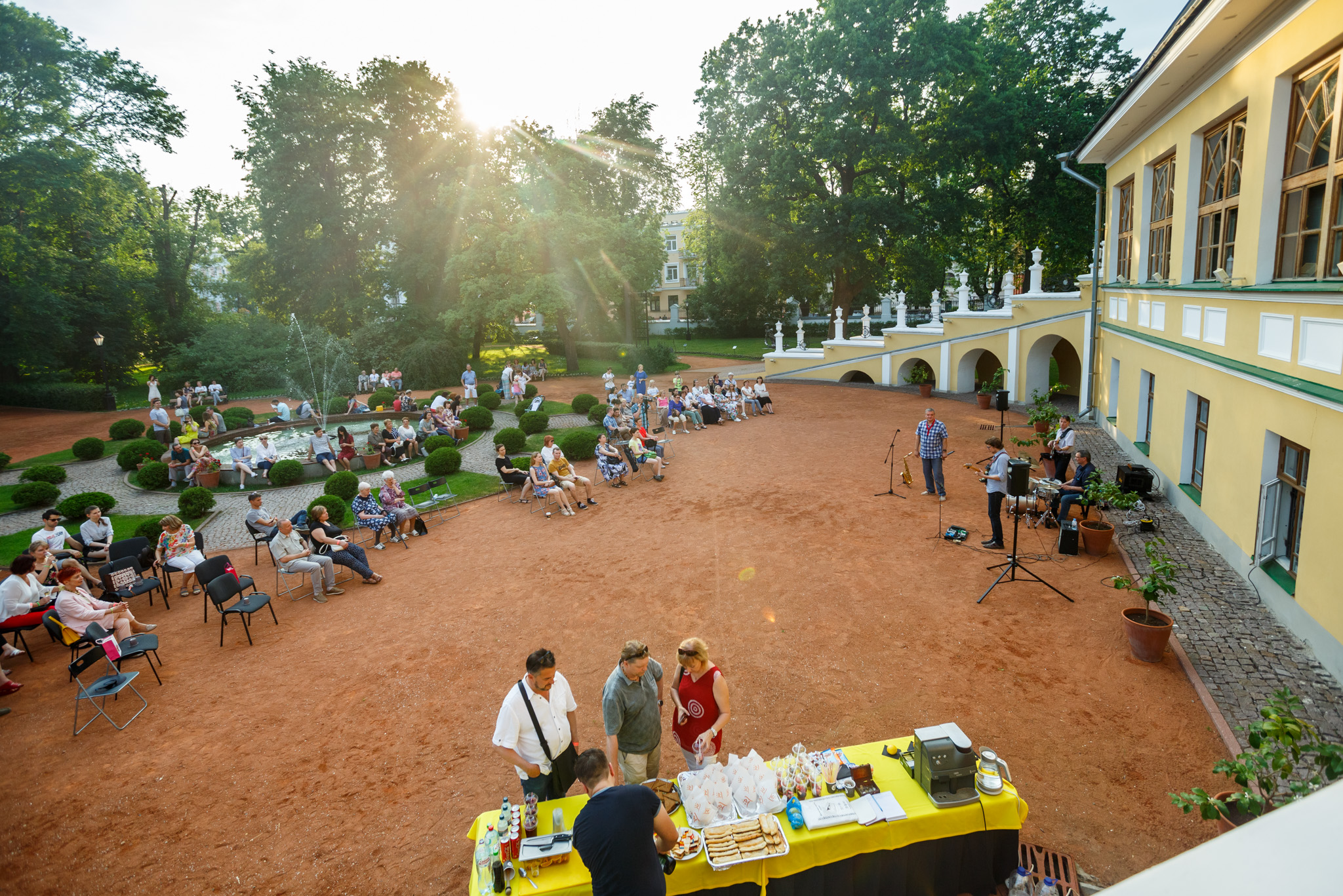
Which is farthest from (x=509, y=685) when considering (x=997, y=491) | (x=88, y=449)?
(x=88, y=449)

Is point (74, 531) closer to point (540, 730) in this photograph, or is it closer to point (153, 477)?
point (153, 477)

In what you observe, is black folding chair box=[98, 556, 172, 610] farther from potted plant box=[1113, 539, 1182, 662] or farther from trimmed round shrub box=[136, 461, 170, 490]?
potted plant box=[1113, 539, 1182, 662]

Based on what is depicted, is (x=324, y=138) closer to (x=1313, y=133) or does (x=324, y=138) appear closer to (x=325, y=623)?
(x=325, y=623)

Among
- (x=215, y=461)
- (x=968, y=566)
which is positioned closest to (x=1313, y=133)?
(x=968, y=566)

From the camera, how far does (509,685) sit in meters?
8.09

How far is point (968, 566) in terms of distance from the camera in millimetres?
10430

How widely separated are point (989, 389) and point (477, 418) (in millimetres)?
18070

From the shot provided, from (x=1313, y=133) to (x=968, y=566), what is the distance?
6.53m

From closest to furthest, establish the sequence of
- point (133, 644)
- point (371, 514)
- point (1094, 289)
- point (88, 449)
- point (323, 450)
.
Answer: point (133, 644) → point (371, 514) → point (323, 450) → point (1094, 289) → point (88, 449)

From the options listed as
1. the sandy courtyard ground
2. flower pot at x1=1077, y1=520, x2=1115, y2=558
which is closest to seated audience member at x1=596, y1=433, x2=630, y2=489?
the sandy courtyard ground

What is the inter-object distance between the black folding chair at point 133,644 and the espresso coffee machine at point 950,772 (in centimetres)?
876

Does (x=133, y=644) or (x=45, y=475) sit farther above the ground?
(x=45, y=475)

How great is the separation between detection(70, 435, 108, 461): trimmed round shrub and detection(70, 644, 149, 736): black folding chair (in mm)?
15614

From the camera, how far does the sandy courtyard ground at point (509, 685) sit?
5695mm
